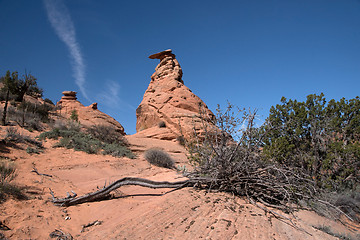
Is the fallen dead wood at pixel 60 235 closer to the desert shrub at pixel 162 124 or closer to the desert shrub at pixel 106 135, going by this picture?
the desert shrub at pixel 106 135

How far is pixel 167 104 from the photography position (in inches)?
888

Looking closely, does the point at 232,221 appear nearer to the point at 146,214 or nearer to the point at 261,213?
the point at 261,213

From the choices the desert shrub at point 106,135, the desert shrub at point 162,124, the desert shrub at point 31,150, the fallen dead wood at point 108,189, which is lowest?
the fallen dead wood at point 108,189

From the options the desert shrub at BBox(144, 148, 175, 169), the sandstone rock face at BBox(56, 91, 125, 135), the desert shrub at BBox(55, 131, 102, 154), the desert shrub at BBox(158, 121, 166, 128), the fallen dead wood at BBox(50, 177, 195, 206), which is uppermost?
the sandstone rock face at BBox(56, 91, 125, 135)

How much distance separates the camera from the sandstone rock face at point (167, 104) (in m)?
20.1

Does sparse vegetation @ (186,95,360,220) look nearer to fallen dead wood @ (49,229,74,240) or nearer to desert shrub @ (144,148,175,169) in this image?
fallen dead wood @ (49,229,74,240)

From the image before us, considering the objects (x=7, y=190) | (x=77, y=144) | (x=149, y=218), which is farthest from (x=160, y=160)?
(x=149, y=218)

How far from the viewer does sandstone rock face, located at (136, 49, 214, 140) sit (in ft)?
65.9

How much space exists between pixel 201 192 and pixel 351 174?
19.5 ft

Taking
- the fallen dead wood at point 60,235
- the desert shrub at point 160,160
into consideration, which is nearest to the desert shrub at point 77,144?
the desert shrub at point 160,160

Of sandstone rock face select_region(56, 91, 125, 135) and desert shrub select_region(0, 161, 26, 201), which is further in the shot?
sandstone rock face select_region(56, 91, 125, 135)

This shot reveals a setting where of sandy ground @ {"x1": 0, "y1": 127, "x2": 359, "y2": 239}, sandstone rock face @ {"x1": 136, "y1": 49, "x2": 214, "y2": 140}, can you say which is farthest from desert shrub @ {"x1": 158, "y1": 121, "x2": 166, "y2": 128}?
sandy ground @ {"x1": 0, "y1": 127, "x2": 359, "y2": 239}

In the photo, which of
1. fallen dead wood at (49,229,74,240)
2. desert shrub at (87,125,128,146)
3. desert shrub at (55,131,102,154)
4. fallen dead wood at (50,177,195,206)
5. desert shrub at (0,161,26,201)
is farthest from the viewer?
desert shrub at (87,125,128,146)

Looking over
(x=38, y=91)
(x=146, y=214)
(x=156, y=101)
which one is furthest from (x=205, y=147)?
(x=38, y=91)
